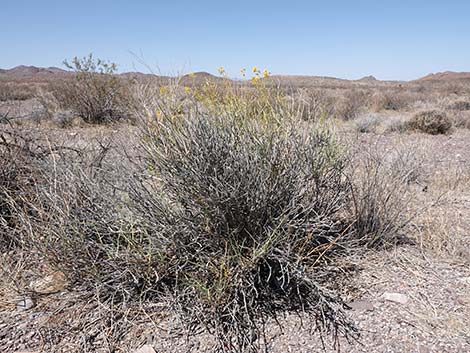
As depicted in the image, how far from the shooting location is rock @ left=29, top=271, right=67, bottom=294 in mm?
2424

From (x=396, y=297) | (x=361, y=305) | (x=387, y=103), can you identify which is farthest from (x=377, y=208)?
(x=387, y=103)

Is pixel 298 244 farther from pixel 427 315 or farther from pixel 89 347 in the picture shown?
pixel 89 347

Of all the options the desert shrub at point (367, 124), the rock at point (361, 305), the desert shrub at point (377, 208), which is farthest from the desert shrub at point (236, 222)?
the desert shrub at point (367, 124)

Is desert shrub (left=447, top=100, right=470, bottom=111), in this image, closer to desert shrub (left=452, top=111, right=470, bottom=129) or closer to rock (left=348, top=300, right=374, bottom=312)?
desert shrub (left=452, top=111, right=470, bottom=129)

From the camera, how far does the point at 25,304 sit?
2.31 meters

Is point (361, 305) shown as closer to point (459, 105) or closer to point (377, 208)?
point (377, 208)

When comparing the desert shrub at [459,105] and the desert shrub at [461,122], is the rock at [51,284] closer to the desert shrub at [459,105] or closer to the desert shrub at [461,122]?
the desert shrub at [461,122]

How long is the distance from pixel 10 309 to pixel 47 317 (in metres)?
0.30

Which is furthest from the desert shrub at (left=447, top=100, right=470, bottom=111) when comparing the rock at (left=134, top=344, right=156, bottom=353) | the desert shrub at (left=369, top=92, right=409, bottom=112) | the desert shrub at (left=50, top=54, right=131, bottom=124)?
the rock at (left=134, top=344, right=156, bottom=353)

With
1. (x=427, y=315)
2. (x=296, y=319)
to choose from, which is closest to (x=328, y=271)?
(x=296, y=319)

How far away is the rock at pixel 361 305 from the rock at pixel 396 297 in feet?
0.46

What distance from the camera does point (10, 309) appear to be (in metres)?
2.32

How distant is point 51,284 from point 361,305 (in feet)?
6.53

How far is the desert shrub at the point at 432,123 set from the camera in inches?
409
